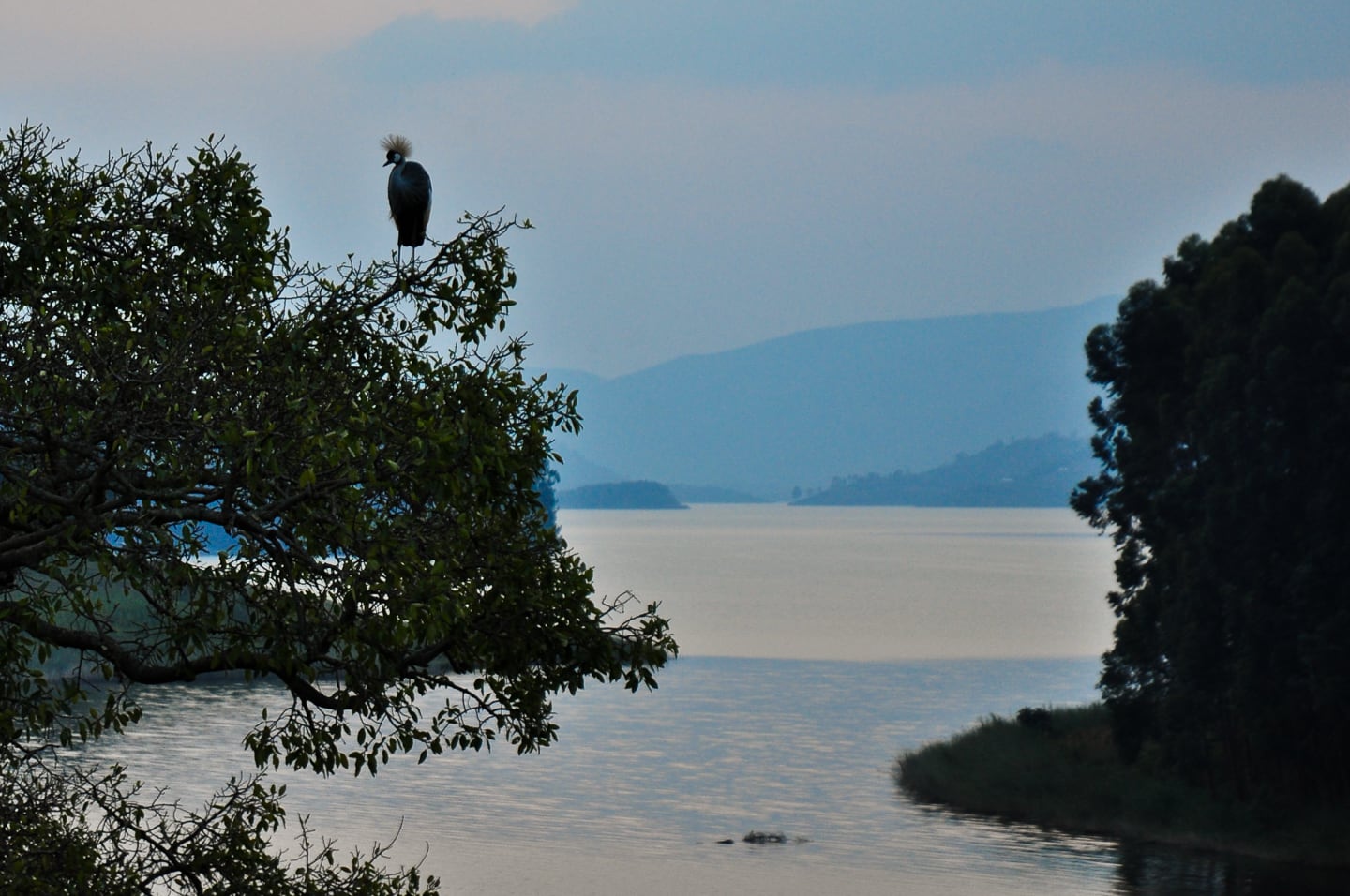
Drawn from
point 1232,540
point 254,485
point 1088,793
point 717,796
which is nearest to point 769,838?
point 717,796

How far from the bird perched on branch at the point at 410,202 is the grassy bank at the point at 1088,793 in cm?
4312

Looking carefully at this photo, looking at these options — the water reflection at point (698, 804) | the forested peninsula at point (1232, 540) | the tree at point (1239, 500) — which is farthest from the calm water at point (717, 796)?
the tree at point (1239, 500)

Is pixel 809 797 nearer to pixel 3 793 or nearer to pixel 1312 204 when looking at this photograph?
pixel 1312 204

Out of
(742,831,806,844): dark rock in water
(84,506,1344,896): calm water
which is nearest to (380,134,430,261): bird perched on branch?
(84,506,1344,896): calm water

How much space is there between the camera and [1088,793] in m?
59.1

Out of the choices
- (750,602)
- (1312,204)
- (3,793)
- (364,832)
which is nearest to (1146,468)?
(1312,204)

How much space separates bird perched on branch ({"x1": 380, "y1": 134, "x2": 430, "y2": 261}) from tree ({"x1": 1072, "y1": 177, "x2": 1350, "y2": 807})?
3730 centimetres

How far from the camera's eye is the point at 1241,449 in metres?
49.9

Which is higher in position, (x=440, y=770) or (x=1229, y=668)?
(x=1229, y=668)

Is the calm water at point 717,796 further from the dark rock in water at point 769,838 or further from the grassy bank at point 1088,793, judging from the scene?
the grassy bank at point 1088,793

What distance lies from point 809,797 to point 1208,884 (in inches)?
846

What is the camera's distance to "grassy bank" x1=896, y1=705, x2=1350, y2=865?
51344 millimetres

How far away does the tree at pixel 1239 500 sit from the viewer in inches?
1902

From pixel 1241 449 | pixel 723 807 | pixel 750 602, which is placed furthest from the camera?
pixel 750 602
